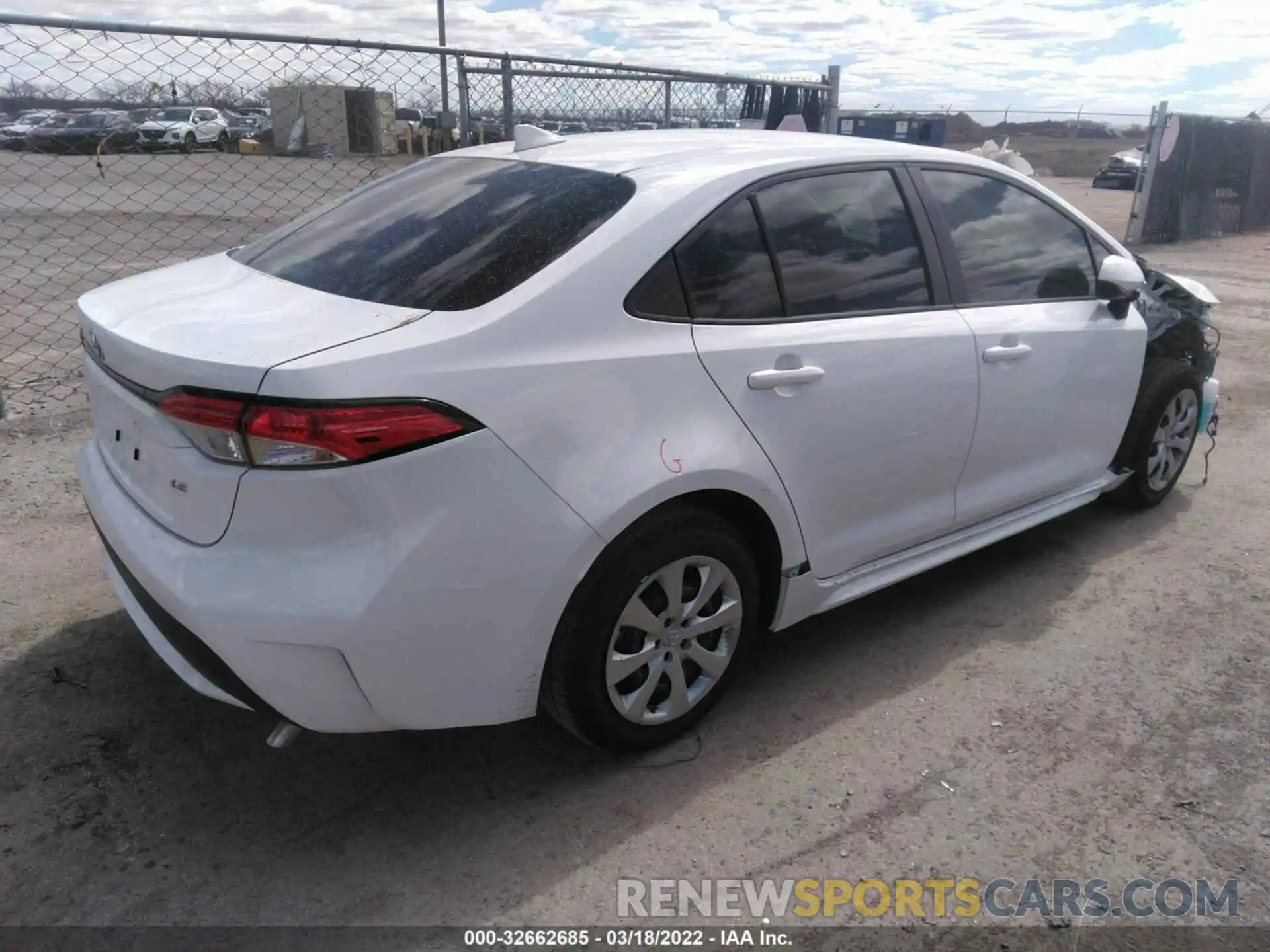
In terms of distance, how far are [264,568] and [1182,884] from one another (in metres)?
2.33

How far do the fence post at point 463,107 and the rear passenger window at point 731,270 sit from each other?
3.43m

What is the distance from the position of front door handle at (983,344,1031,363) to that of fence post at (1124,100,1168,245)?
43.5 feet

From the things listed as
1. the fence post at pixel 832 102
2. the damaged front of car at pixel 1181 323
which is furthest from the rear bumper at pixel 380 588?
the fence post at pixel 832 102

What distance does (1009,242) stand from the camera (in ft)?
12.3

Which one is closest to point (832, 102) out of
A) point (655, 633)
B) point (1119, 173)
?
point (655, 633)

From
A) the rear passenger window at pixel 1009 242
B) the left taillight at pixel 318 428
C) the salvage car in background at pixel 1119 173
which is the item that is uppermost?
the rear passenger window at pixel 1009 242

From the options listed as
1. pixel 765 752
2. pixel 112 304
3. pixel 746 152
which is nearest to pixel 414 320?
pixel 112 304

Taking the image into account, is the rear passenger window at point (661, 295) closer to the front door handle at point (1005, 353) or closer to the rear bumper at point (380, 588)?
the rear bumper at point (380, 588)

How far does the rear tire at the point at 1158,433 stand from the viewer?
14.5ft

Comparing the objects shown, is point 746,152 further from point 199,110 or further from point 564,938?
point 199,110

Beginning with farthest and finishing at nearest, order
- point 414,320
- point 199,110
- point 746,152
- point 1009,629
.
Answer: point 199,110 < point 1009,629 < point 746,152 < point 414,320

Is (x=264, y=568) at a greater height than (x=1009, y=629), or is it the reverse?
(x=264, y=568)

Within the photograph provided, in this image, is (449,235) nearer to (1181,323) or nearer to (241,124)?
(1181,323)

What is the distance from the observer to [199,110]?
19.8ft
